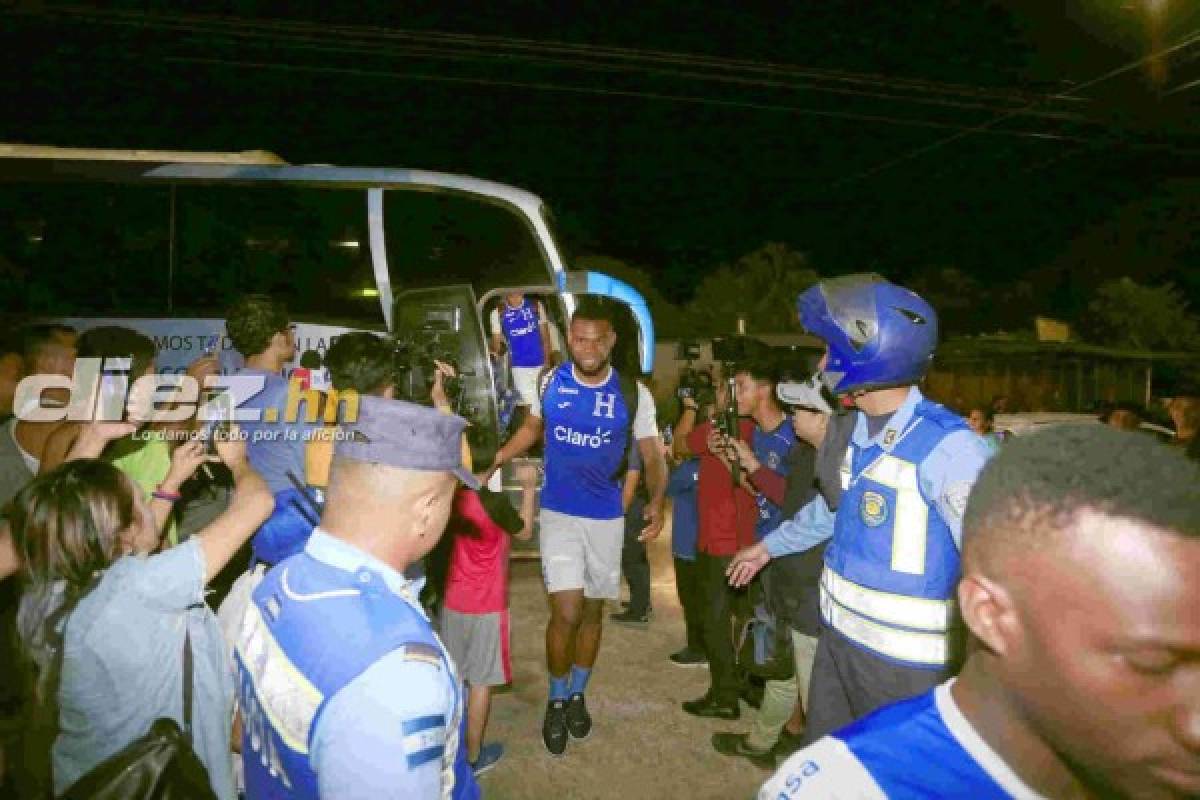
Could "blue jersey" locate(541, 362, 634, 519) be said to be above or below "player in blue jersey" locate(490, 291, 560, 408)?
below

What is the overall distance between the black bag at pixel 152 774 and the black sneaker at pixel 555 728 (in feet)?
9.40

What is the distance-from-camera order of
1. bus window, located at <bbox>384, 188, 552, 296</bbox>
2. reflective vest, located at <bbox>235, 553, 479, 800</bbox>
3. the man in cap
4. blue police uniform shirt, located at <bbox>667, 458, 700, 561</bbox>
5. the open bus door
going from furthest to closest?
bus window, located at <bbox>384, 188, 552, 296</bbox> → the open bus door → blue police uniform shirt, located at <bbox>667, 458, 700, 561</bbox> → the man in cap → reflective vest, located at <bbox>235, 553, 479, 800</bbox>

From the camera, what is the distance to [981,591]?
4.01ft

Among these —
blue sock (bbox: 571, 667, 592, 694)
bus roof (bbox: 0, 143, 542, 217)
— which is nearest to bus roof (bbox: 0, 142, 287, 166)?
bus roof (bbox: 0, 143, 542, 217)

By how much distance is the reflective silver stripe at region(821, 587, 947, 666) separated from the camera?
2.71 meters

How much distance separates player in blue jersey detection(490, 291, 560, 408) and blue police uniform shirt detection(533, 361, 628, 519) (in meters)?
4.39

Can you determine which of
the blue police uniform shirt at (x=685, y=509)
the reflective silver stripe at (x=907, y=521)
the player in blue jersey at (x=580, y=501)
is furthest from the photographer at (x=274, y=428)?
the blue police uniform shirt at (x=685, y=509)

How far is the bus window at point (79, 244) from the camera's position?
24.3 ft

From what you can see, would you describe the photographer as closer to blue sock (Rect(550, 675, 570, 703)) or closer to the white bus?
blue sock (Rect(550, 675, 570, 703))

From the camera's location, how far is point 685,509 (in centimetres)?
605

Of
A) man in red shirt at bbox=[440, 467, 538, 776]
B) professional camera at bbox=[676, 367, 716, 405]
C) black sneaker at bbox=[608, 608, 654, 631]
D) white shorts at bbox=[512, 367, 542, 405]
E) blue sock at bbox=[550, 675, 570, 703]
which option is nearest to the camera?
man in red shirt at bbox=[440, 467, 538, 776]

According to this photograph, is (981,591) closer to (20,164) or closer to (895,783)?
(895,783)

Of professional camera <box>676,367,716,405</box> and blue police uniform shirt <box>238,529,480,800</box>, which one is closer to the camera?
blue police uniform shirt <box>238,529,480,800</box>

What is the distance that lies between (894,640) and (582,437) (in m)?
2.55
